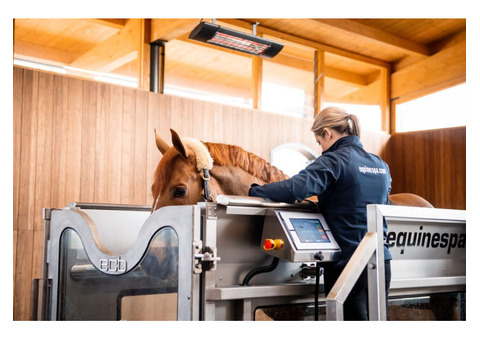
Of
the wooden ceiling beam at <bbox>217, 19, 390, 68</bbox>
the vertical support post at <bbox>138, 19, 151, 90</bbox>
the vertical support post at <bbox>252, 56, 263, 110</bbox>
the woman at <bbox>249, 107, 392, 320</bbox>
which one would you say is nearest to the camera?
the woman at <bbox>249, 107, 392, 320</bbox>

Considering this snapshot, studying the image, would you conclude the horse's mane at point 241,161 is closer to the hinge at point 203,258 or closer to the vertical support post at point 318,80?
the hinge at point 203,258

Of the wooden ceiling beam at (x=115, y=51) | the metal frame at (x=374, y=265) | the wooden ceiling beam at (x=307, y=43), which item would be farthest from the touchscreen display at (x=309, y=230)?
the wooden ceiling beam at (x=307, y=43)

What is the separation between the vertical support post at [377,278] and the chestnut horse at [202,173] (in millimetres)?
963

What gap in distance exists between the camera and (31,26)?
5340mm

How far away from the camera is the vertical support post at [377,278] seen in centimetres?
191

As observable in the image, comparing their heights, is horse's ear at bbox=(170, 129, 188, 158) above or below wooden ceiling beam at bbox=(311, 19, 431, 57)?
below

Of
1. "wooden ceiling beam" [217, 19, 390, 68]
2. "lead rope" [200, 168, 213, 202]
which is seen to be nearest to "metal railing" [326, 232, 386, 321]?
"lead rope" [200, 168, 213, 202]

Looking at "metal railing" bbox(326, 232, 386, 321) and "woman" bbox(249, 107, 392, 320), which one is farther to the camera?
"woman" bbox(249, 107, 392, 320)

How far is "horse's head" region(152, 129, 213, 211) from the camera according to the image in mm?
2646

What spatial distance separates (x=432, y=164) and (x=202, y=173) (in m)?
5.77

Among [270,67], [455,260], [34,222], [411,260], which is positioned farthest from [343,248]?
[270,67]

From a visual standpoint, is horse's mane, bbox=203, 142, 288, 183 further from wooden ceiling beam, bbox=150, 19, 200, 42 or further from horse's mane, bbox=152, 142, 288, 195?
wooden ceiling beam, bbox=150, 19, 200, 42

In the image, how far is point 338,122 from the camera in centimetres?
228

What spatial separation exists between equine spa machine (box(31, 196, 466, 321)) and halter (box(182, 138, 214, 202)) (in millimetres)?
582
